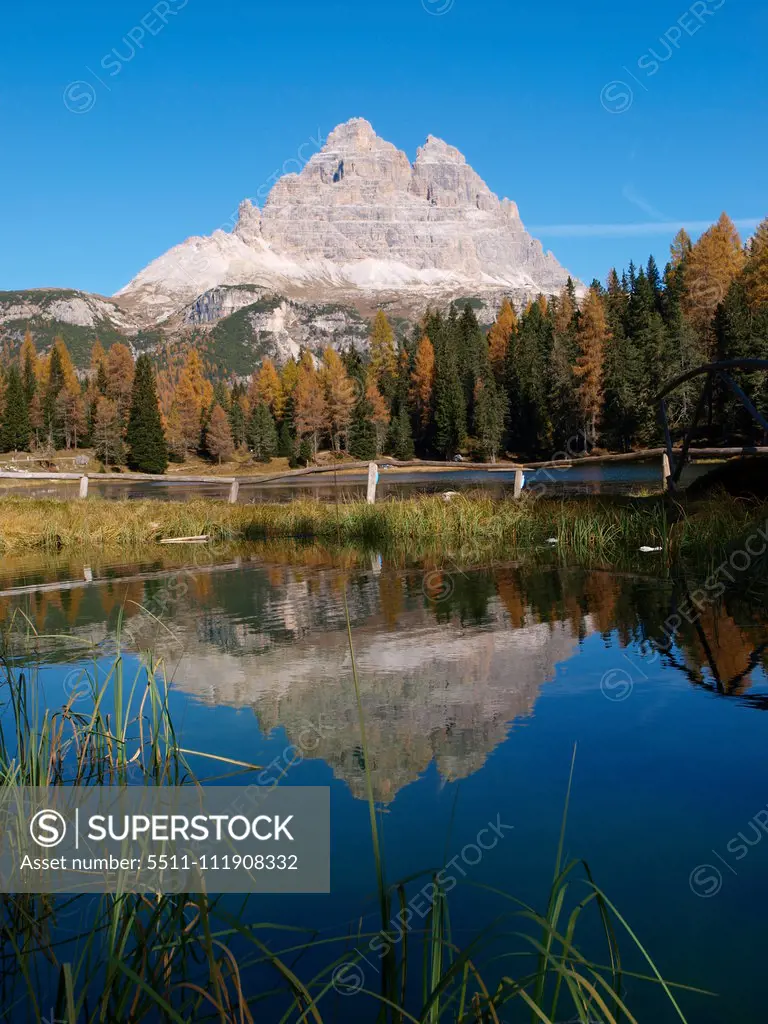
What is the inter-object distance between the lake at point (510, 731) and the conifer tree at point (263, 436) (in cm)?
8006

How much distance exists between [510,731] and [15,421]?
3549 inches

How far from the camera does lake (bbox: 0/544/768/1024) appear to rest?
278 cm

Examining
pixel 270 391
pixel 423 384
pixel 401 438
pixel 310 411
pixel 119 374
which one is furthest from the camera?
pixel 270 391

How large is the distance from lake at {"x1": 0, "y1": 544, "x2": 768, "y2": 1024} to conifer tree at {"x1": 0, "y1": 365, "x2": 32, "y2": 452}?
83219 mm

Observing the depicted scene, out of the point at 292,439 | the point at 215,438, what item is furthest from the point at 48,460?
the point at 292,439

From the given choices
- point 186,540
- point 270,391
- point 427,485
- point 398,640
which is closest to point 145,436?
point 270,391

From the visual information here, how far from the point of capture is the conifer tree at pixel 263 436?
88.8m

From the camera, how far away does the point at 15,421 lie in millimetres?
85500

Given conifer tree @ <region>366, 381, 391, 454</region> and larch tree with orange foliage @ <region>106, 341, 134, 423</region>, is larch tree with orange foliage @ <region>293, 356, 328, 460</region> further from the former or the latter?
larch tree with orange foliage @ <region>106, 341, 134, 423</region>

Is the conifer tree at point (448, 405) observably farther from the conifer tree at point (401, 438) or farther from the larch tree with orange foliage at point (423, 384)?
the conifer tree at point (401, 438)

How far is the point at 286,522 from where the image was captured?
1689 cm

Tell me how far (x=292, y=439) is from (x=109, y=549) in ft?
247

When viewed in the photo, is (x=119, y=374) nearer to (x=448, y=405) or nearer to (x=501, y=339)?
(x=448, y=405)

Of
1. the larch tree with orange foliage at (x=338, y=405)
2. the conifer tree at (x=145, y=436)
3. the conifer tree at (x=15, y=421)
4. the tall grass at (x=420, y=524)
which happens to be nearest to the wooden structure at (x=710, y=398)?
the tall grass at (x=420, y=524)
